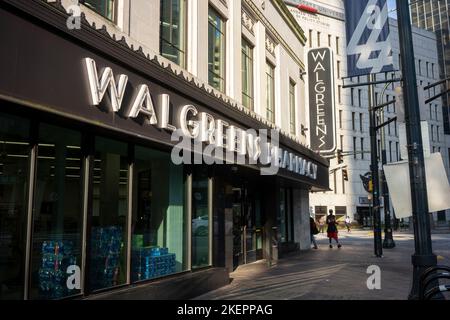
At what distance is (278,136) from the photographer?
45.4ft

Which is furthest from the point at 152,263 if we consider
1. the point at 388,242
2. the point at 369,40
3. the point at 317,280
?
the point at 388,242

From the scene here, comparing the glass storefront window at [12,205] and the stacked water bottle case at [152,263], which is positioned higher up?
the glass storefront window at [12,205]

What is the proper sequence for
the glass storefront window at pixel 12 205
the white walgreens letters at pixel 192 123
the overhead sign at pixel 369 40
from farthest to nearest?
the overhead sign at pixel 369 40
the white walgreens letters at pixel 192 123
the glass storefront window at pixel 12 205

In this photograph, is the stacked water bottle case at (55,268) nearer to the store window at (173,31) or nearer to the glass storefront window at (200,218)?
the glass storefront window at (200,218)

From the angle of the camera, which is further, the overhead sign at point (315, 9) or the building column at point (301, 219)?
the overhead sign at point (315, 9)

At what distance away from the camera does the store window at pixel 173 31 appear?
9531mm

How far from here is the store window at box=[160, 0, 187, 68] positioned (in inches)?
375

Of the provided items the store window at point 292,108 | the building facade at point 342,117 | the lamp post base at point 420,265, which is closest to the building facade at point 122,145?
the lamp post base at point 420,265

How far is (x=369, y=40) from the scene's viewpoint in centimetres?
1161

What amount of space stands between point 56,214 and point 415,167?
19.0 feet

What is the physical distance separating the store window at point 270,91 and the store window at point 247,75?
1623mm

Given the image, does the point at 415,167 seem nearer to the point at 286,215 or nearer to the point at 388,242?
the point at 286,215
